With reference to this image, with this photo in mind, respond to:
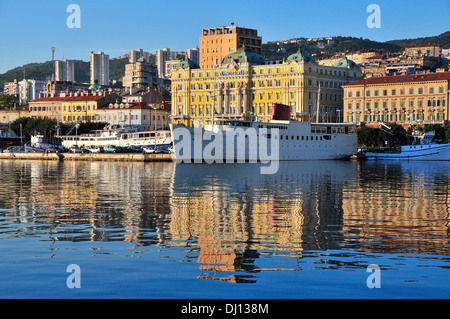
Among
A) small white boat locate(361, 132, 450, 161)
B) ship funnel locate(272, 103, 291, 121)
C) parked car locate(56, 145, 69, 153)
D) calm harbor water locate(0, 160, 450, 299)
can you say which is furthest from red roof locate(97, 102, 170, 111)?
calm harbor water locate(0, 160, 450, 299)

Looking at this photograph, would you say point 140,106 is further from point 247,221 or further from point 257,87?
point 247,221

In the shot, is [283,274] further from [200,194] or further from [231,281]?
[200,194]

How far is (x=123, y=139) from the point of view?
116 meters

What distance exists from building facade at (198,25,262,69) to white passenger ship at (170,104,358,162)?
6471cm

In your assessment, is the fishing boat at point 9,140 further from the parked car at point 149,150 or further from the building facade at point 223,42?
the building facade at point 223,42

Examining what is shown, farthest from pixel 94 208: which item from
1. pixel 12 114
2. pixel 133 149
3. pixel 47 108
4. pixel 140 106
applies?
pixel 12 114

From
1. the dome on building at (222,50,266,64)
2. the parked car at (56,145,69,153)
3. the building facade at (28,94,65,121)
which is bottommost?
the parked car at (56,145,69,153)

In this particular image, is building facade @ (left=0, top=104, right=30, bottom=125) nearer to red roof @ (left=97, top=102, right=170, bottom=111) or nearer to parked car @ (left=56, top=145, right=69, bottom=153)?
Result: red roof @ (left=97, top=102, right=170, bottom=111)

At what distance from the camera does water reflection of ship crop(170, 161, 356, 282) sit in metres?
18.6

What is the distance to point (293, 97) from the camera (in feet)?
422

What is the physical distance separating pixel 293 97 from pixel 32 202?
99174 mm

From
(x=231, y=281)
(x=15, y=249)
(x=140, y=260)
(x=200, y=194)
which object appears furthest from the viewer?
(x=200, y=194)

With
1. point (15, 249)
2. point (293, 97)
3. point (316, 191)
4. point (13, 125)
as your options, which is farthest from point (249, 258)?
point (13, 125)
